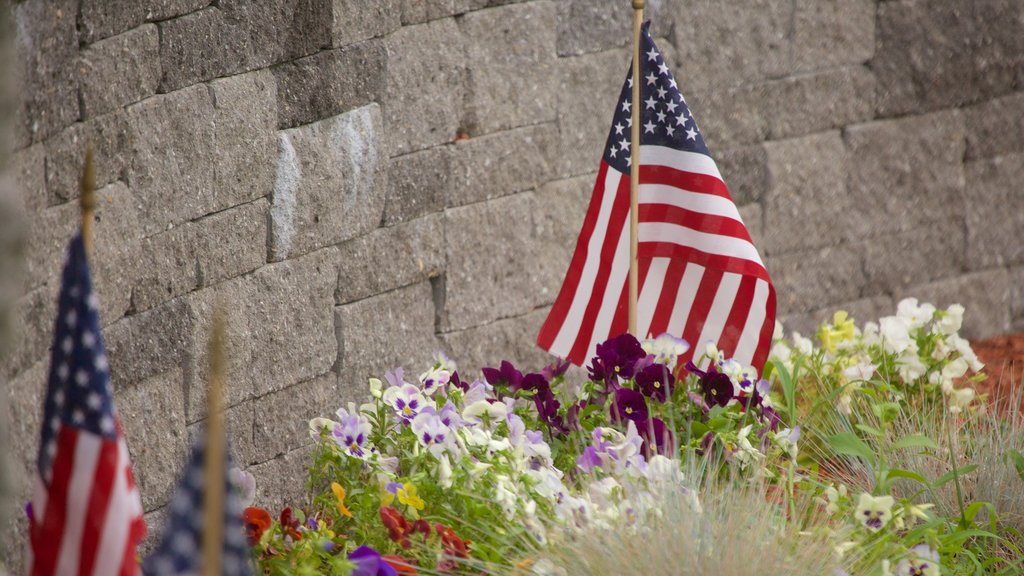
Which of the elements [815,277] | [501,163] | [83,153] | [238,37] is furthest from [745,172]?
[83,153]

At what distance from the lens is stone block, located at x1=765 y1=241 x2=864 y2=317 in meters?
4.69

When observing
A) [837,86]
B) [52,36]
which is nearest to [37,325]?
[52,36]

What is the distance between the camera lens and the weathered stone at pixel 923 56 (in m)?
4.84

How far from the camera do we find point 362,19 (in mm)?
3303

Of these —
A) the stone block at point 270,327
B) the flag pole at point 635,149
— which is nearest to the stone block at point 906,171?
the flag pole at point 635,149

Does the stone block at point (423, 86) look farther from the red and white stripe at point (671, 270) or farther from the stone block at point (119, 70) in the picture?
the stone block at point (119, 70)

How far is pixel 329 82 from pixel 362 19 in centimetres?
21

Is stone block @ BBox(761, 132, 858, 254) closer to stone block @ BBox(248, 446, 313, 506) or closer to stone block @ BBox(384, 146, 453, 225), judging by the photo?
stone block @ BBox(384, 146, 453, 225)

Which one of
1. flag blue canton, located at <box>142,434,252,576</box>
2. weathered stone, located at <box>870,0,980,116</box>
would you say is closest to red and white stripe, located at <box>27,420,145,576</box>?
flag blue canton, located at <box>142,434,252,576</box>

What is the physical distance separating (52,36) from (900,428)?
2.28m

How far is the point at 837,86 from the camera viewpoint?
15.5 feet

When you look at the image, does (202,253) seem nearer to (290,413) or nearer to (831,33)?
(290,413)

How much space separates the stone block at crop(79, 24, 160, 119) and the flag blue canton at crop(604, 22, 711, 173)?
3.71 ft

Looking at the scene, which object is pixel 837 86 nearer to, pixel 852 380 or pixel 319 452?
pixel 852 380
